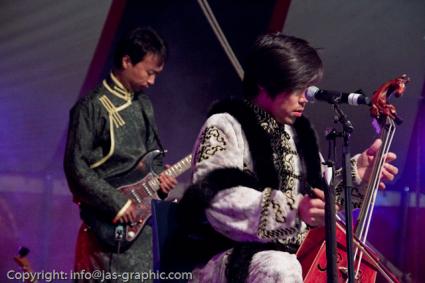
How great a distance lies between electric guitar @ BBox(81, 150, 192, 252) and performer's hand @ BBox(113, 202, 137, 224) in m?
0.02

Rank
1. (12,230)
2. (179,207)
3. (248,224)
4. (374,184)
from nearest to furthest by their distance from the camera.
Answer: (248,224), (179,207), (374,184), (12,230)

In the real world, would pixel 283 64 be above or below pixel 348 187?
above

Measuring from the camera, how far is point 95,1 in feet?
15.7

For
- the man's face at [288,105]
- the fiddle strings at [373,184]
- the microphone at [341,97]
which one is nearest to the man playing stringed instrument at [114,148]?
the man's face at [288,105]

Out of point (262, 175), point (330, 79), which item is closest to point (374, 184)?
point (262, 175)

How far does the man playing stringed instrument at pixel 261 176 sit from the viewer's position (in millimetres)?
2254

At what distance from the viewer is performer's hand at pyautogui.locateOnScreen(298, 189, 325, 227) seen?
7.12 ft

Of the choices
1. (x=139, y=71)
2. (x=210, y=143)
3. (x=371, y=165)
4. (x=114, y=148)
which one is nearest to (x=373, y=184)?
(x=371, y=165)

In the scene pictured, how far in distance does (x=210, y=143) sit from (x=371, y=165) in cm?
71

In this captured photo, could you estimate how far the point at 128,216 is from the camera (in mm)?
3432

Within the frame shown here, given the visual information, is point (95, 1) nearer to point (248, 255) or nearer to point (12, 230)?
point (12, 230)

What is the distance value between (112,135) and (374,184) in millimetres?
1450

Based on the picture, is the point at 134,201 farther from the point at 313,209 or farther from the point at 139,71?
the point at 313,209

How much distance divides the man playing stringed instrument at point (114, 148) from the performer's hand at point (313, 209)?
1.39 m
